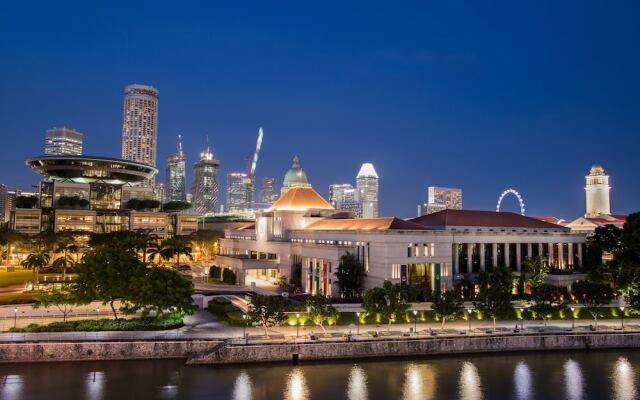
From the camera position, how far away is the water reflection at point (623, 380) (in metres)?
45.8

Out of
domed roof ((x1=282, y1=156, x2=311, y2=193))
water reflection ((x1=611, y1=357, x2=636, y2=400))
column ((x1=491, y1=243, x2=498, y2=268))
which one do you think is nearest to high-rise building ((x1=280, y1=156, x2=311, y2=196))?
domed roof ((x1=282, y1=156, x2=311, y2=193))

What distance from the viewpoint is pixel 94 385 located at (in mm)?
45375

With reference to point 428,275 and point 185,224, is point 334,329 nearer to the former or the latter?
point 428,275

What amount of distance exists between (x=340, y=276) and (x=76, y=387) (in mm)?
38278

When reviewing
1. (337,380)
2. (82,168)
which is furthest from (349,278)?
(82,168)

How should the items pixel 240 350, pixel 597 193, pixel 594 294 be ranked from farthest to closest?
1. pixel 597 193
2. pixel 594 294
3. pixel 240 350

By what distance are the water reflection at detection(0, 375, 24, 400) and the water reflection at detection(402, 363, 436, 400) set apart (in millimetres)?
32284

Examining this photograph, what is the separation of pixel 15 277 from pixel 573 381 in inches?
3874

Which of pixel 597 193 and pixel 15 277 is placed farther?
pixel 597 193

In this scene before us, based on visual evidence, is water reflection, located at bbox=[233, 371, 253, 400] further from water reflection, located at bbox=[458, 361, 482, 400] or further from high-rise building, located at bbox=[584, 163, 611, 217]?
high-rise building, located at bbox=[584, 163, 611, 217]

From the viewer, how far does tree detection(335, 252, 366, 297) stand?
73750 mm

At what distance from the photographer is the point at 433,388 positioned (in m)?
46.6

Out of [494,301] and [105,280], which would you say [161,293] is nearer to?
[105,280]

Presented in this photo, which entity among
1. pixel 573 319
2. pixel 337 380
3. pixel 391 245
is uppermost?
pixel 391 245
